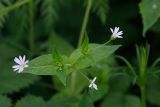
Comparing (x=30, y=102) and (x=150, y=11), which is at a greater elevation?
(x=150, y=11)

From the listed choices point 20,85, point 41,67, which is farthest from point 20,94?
point 41,67

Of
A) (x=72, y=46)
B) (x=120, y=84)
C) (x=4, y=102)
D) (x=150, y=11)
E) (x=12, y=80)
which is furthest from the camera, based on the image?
(x=72, y=46)

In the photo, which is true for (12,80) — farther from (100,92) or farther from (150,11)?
(150,11)

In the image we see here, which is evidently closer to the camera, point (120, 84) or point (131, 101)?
point (131, 101)

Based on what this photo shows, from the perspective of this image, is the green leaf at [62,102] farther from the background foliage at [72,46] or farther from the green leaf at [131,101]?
the green leaf at [131,101]

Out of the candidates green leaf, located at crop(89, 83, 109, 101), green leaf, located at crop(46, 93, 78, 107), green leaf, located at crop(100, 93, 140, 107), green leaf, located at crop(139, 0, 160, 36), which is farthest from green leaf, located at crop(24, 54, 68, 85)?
green leaf, located at crop(100, 93, 140, 107)

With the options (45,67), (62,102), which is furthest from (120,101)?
(45,67)
